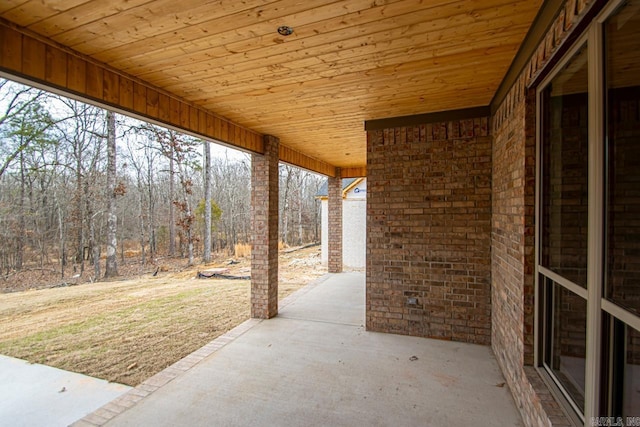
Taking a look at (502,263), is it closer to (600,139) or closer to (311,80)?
(600,139)

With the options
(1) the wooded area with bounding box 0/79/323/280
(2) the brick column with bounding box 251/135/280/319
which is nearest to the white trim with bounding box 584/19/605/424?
(2) the brick column with bounding box 251/135/280/319

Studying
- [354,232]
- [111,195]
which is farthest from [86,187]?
[354,232]

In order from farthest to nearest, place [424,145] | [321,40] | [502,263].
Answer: [424,145]
[502,263]
[321,40]

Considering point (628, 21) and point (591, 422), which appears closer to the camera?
point (628, 21)

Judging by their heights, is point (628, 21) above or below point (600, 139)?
above

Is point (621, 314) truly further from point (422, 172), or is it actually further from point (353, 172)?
point (353, 172)

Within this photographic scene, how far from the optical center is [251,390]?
2.77 m

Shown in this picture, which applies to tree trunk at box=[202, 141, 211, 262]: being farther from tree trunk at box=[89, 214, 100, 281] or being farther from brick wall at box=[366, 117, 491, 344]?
brick wall at box=[366, 117, 491, 344]

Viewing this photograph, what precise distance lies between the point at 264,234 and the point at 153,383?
2378 mm

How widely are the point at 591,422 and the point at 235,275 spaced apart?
29.0 feet

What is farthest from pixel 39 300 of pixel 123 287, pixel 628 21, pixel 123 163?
pixel 628 21

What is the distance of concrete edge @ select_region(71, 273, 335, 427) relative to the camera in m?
2.37

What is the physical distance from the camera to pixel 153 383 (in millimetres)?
2895

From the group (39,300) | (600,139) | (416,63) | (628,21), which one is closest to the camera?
(628,21)
